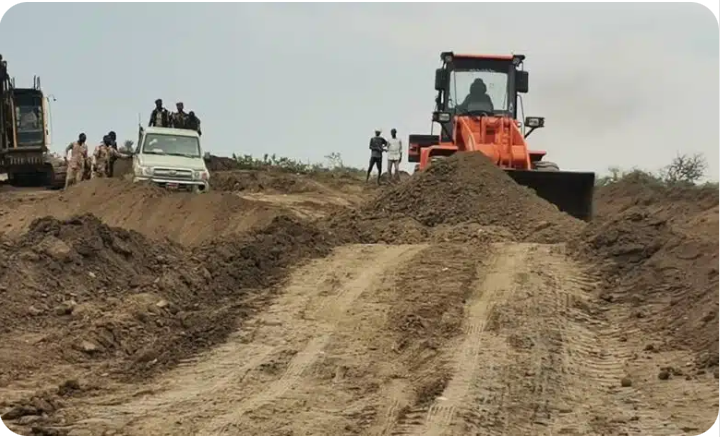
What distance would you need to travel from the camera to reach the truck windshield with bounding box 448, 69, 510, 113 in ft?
62.7

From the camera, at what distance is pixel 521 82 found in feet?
62.5

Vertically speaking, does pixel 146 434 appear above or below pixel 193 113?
below

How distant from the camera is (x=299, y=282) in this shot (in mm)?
11539

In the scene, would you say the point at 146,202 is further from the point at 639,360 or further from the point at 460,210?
the point at 639,360

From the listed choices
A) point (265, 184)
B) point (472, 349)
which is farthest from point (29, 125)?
point (472, 349)

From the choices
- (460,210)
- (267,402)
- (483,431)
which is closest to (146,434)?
(267,402)

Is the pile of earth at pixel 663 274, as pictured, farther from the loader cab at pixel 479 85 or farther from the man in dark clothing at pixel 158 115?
the man in dark clothing at pixel 158 115

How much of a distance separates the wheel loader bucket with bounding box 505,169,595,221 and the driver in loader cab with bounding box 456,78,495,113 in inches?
95.4

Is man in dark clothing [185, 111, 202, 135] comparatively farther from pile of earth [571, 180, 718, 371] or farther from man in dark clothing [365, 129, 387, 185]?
pile of earth [571, 180, 718, 371]

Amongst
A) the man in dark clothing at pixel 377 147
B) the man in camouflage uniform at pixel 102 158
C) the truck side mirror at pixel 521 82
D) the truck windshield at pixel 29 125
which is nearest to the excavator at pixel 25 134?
the truck windshield at pixel 29 125

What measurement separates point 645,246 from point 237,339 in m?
5.60

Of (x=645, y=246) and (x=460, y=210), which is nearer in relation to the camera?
(x=645, y=246)

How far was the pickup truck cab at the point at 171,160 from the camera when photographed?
2230 cm

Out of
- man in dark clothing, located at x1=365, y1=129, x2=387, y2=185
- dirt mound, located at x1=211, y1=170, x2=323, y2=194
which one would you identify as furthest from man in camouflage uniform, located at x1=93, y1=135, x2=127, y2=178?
man in dark clothing, located at x1=365, y1=129, x2=387, y2=185
